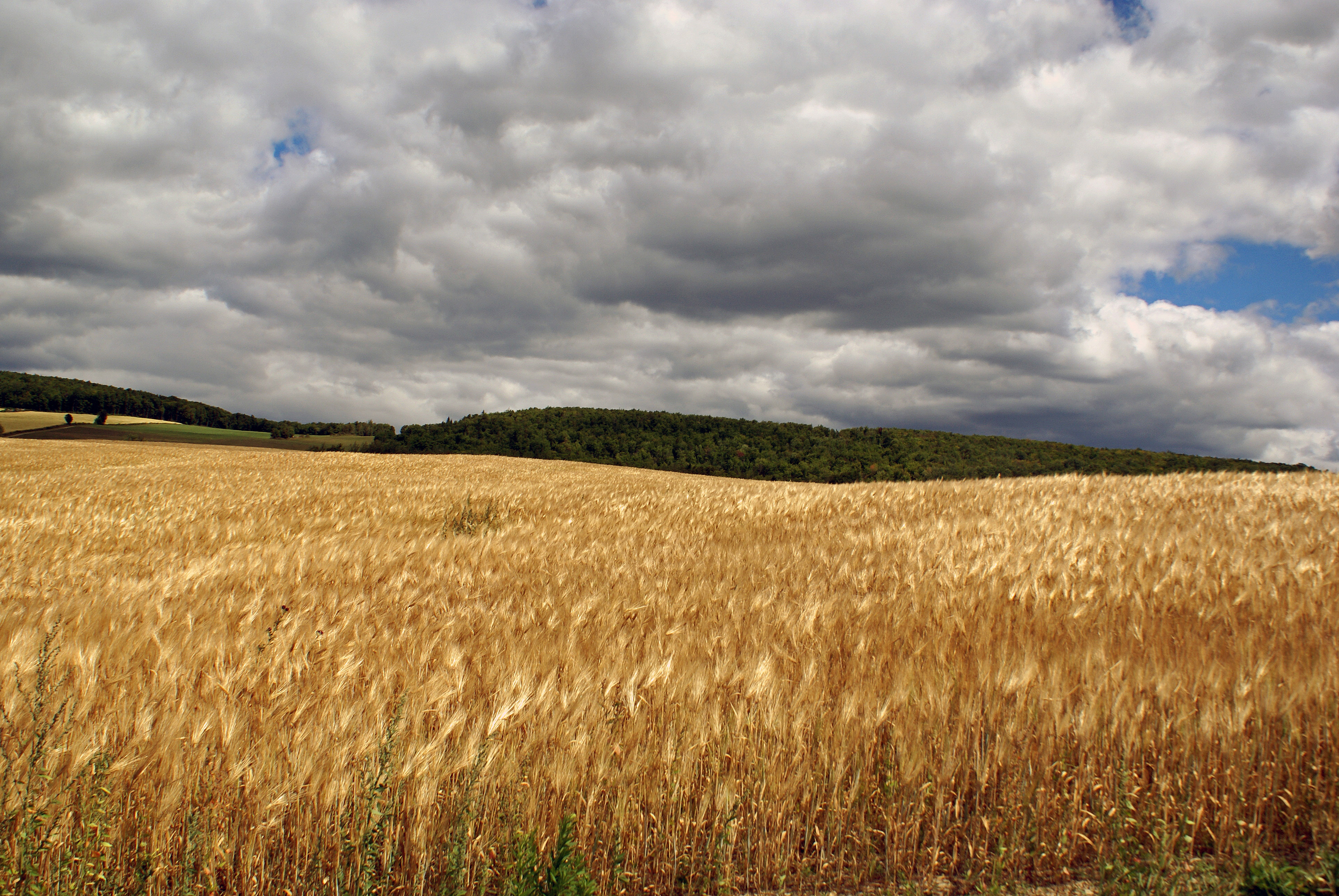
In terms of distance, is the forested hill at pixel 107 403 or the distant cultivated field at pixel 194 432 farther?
the forested hill at pixel 107 403

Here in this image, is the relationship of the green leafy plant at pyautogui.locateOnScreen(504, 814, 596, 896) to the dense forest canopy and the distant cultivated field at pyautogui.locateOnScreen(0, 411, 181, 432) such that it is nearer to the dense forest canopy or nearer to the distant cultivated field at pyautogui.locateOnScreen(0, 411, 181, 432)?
the dense forest canopy

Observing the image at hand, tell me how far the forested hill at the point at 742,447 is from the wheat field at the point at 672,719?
58.4 m

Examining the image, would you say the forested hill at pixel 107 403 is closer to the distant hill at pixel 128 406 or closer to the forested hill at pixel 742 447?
the distant hill at pixel 128 406

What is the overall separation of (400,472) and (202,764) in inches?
1097

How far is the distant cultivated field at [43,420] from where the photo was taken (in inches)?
2785

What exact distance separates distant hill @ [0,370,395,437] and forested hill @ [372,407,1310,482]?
54.2 ft

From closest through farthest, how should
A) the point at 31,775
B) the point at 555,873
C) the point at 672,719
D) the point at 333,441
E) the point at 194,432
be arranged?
the point at 555,873
the point at 31,775
the point at 672,719
the point at 333,441
the point at 194,432

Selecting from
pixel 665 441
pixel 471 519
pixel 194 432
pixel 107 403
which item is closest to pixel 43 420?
pixel 194 432

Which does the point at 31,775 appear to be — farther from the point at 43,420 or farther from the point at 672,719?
the point at 43,420

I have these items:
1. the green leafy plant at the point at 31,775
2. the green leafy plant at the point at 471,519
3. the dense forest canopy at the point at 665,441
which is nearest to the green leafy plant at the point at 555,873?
the green leafy plant at the point at 31,775

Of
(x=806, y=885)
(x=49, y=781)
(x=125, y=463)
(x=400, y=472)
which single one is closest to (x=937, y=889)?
(x=806, y=885)

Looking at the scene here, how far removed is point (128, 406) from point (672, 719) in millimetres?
137269

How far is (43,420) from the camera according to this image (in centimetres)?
7606

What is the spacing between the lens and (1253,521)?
7457mm
